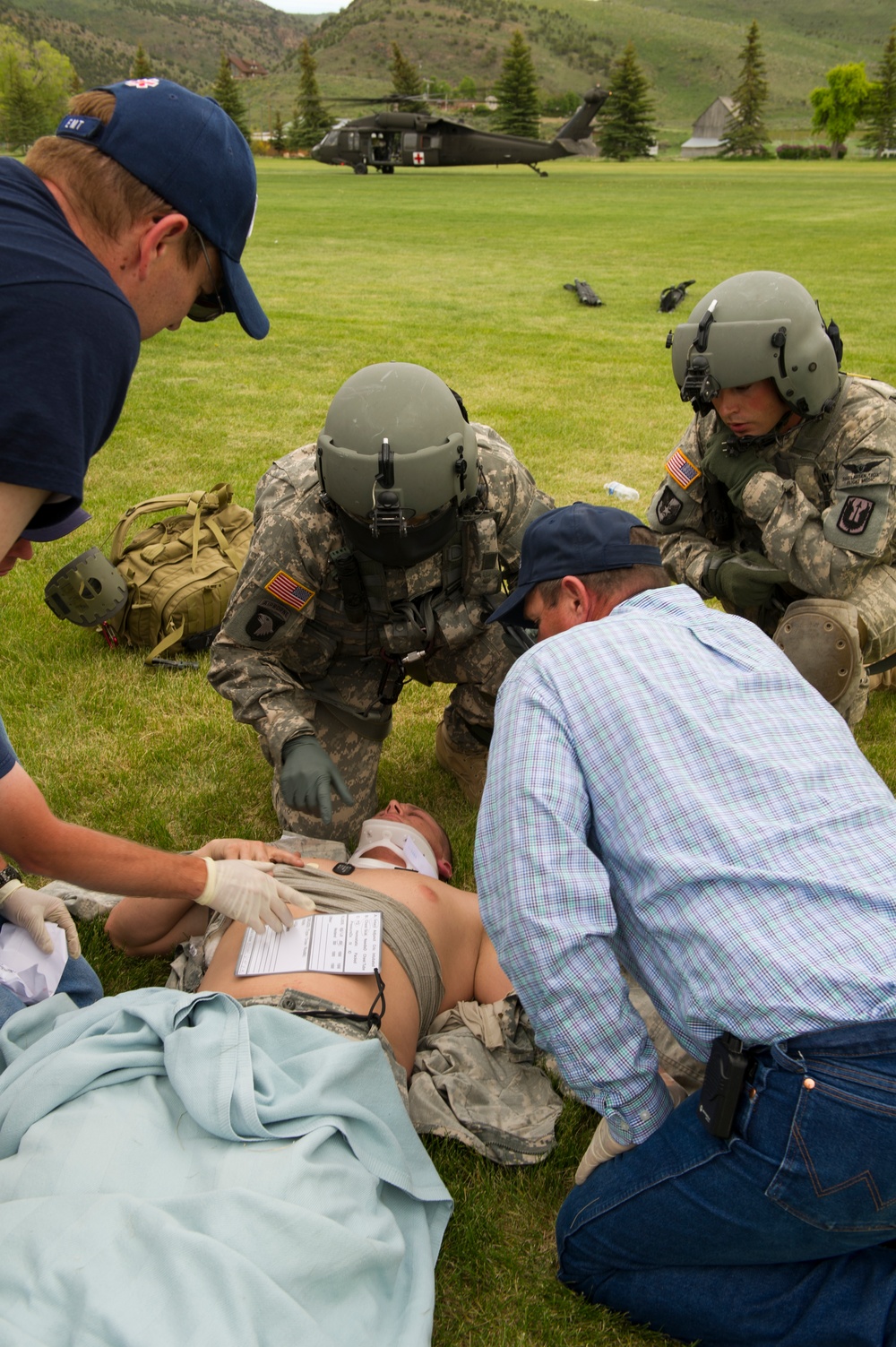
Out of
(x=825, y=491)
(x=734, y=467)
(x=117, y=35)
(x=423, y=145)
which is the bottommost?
(x=117, y=35)

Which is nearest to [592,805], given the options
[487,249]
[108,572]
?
[108,572]

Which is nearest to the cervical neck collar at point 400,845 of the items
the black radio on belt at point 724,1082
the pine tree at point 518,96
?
the black radio on belt at point 724,1082

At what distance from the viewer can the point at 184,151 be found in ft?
6.80

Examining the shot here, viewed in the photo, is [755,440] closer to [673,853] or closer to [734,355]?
[734,355]

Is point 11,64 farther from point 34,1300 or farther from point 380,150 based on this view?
point 34,1300

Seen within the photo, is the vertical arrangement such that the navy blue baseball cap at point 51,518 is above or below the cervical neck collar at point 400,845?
above

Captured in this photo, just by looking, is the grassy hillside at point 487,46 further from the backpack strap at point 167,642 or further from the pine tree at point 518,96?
the backpack strap at point 167,642

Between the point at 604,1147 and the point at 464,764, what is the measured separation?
219 cm

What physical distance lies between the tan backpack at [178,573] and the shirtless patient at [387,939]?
2164 millimetres

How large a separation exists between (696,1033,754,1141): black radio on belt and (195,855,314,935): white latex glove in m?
1.25

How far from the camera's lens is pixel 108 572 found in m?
5.14

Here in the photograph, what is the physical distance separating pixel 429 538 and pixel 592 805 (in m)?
1.65

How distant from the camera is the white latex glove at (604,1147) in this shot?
2340 mm

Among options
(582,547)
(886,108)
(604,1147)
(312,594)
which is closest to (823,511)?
(312,594)
